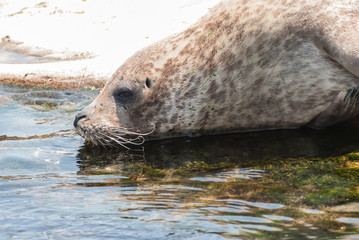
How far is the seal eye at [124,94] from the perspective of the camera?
18.8 feet

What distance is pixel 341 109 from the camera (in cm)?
528

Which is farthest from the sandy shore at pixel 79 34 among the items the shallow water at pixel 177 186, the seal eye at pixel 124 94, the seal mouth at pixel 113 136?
the seal mouth at pixel 113 136

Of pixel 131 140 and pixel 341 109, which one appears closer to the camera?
pixel 341 109

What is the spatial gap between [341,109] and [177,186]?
1986 millimetres

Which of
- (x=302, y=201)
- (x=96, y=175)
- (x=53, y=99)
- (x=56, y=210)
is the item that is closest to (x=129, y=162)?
(x=96, y=175)

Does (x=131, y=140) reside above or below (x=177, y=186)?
above

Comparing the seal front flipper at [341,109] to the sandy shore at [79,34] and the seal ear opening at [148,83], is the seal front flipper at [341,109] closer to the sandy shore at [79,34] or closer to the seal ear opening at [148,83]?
the seal ear opening at [148,83]

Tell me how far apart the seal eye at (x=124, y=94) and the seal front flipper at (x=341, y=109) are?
1831mm

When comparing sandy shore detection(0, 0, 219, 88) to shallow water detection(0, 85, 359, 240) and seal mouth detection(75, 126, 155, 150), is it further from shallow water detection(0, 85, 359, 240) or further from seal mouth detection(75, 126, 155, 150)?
seal mouth detection(75, 126, 155, 150)

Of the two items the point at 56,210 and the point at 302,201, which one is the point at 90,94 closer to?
the point at 56,210

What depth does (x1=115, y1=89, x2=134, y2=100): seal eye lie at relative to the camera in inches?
225

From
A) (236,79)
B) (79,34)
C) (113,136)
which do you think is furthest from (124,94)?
(79,34)

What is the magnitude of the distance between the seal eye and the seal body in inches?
0.4

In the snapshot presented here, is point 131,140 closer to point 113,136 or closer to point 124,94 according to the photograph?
point 113,136
